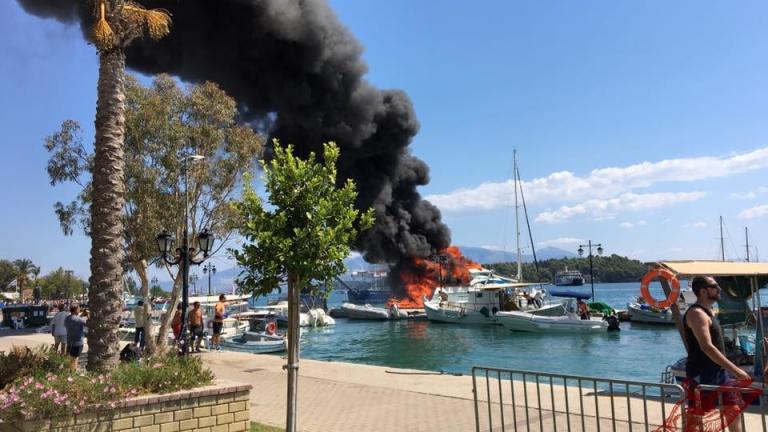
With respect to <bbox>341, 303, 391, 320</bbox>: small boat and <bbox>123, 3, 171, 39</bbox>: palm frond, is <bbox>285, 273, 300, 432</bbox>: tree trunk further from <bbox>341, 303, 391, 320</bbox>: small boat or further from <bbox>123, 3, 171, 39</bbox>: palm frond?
<bbox>341, 303, 391, 320</bbox>: small boat

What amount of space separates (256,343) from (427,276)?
136ft

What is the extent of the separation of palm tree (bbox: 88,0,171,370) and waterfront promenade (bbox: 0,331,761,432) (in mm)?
2283

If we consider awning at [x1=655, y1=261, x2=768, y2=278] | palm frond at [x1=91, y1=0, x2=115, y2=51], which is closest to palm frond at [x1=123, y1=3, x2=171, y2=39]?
palm frond at [x1=91, y1=0, x2=115, y2=51]

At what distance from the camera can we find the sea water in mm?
21703

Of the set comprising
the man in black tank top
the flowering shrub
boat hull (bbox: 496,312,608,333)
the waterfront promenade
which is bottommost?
boat hull (bbox: 496,312,608,333)

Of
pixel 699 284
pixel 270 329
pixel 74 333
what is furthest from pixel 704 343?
pixel 270 329

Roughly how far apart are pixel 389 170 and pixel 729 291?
139 feet

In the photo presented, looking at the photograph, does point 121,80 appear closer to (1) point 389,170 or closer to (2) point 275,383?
(2) point 275,383

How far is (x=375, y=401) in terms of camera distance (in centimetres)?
905

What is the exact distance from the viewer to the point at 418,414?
798 centimetres

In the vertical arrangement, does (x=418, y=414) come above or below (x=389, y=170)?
below

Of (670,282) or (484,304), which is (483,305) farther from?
(670,282)

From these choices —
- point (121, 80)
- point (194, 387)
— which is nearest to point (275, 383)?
point (194, 387)

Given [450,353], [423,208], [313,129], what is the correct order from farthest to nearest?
1. [423,208]
2. [313,129]
3. [450,353]
